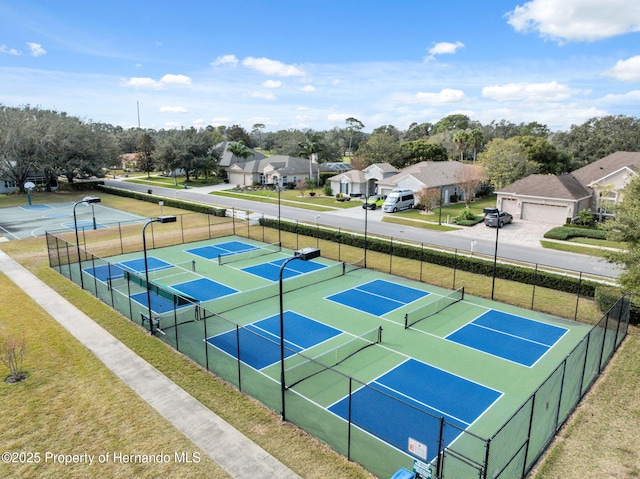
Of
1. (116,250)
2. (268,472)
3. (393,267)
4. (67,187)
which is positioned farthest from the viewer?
(67,187)

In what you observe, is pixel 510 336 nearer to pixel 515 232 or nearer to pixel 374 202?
pixel 515 232

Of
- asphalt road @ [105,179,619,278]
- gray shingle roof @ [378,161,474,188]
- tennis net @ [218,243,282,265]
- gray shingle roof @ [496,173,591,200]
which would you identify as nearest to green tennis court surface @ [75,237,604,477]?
tennis net @ [218,243,282,265]

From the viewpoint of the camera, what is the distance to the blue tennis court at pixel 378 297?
22.2 meters

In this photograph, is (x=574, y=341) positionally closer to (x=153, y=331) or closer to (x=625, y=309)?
(x=625, y=309)

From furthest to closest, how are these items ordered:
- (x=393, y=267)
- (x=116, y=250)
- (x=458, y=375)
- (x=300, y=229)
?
1. (x=300, y=229)
2. (x=116, y=250)
3. (x=393, y=267)
4. (x=458, y=375)

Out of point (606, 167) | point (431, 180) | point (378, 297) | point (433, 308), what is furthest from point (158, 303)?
point (606, 167)

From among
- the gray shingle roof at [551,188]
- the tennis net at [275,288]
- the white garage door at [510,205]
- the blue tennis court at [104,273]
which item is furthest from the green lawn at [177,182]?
the tennis net at [275,288]

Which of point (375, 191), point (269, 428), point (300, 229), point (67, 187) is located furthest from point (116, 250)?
point (67, 187)

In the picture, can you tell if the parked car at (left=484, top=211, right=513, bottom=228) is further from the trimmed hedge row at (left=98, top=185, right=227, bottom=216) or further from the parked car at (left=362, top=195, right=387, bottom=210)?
the trimmed hedge row at (left=98, top=185, right=227, bottom=216)

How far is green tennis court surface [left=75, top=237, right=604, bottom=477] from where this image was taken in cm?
1298

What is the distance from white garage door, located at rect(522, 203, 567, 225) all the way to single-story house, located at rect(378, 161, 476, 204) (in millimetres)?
10327

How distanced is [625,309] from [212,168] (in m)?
67.0

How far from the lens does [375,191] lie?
59.5m

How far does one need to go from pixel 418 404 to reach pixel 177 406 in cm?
751
